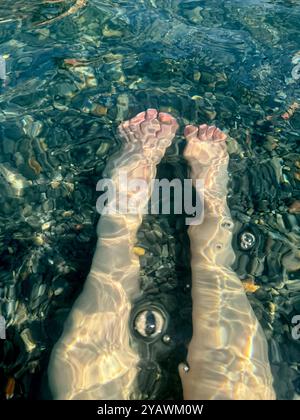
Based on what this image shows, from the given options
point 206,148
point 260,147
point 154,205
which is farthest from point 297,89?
point 154,205

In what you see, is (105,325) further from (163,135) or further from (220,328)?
(163,135)

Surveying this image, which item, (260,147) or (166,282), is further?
(260,147)

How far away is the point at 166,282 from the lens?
3074 millimetres

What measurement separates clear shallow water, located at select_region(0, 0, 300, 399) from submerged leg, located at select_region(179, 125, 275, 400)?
128 mm

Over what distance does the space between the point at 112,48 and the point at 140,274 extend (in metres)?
3.31

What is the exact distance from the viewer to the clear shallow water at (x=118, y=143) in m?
2.86

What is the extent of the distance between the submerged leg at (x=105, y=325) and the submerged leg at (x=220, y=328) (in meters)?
0.42

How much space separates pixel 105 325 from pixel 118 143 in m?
1.97

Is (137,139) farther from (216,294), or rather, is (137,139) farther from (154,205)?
(216,294)

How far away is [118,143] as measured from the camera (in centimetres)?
402

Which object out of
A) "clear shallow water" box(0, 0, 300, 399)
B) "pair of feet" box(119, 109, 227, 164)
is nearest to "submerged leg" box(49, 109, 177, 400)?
"clear shallow water" box(0, 0, 300, 399)

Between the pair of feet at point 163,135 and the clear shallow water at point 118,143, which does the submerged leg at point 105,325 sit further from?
the pair of feet at point 163,135

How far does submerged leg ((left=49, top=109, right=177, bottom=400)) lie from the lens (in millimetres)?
2396
